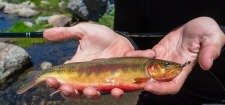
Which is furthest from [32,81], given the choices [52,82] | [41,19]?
[41,19]

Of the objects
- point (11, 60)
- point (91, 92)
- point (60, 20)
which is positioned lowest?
point (11, 60)

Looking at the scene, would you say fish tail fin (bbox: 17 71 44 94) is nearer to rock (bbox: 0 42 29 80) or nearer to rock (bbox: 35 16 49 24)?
rock (bbox: 0 42 29 80)

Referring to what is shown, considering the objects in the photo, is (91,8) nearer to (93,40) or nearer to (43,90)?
(43,90)

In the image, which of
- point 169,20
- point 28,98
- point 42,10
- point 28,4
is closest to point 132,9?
point 169,20

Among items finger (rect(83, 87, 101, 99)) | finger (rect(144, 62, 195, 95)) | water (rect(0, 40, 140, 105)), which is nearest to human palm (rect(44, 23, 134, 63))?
finger (rect(83, 87, 101, 99))

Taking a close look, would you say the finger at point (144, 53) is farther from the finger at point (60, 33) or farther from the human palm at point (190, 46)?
the finger at point (60, 33)

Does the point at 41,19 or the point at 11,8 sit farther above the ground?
the point at 41,19

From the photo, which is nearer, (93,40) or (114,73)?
(114,73)
